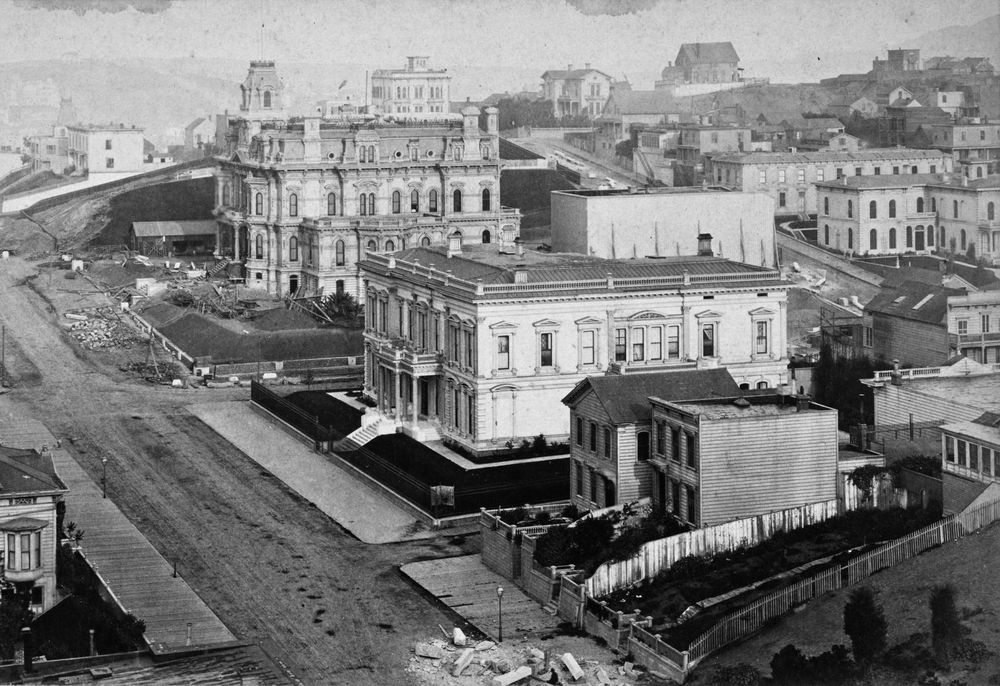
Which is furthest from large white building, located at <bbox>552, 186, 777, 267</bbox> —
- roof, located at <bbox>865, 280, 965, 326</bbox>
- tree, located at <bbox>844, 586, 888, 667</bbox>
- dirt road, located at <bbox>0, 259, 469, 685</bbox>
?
tree, located at <bbox>844, 586, 888, 667</bbox>

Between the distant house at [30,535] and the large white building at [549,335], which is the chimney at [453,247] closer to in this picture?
the large white building at [549,335]

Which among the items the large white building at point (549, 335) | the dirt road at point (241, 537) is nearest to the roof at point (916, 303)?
the large white building at point (549, 335)

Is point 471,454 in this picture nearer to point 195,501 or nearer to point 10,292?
point 195,501

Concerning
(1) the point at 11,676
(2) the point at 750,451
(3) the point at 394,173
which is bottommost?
(1) the point at 11,676

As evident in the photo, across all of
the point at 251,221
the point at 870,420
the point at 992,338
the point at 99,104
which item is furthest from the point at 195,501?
the point at 99,104

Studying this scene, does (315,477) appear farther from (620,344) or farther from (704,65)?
(704,65)

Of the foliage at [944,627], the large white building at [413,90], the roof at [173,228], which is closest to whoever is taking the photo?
the foliage at [944,627]

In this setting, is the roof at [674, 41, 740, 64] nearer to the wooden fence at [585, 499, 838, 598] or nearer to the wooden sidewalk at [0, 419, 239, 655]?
the wooden sidewalk at [0, 419, 239, 655]
